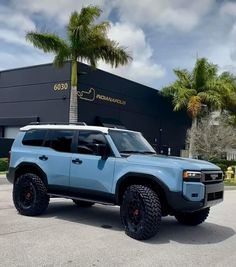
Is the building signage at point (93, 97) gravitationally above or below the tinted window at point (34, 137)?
above

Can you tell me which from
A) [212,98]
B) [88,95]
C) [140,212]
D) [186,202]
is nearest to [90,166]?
[140,212]

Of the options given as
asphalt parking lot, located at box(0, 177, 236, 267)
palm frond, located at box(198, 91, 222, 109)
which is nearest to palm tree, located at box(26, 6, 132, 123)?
palm frond, located at box(198, 91, 222, 109)

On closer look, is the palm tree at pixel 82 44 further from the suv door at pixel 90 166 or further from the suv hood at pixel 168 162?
the suv hood at pixel 168 162

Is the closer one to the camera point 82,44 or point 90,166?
point 90,166

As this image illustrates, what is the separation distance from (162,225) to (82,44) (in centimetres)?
1561

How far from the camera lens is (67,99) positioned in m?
26.8

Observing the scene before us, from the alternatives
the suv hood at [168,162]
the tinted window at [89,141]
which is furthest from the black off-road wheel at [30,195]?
the suv hood at [168,162]

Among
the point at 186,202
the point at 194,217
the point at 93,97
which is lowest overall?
the point at 194,217

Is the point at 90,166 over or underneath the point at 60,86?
underneath

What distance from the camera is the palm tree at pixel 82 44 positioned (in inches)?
867

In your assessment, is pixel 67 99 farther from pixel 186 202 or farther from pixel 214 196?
pixel 186 202

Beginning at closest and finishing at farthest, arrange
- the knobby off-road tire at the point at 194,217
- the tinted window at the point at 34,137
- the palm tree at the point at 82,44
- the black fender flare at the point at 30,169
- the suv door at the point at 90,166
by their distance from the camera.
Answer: the suv door at the point at 90,166 < the knobby off-road tire at the point at 194,217 < the black fender flare at the point at 30,169 < the tinted window at the point at 34,137 < the palm tree at the point at 82,44

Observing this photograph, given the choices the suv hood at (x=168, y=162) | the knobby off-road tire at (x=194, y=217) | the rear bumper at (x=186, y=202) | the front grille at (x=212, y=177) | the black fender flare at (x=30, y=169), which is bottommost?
the knobby off-road tire at (x=194, y=217)

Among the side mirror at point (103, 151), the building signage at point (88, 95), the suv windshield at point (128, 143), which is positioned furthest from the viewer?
the building signage at point (88, 95)
